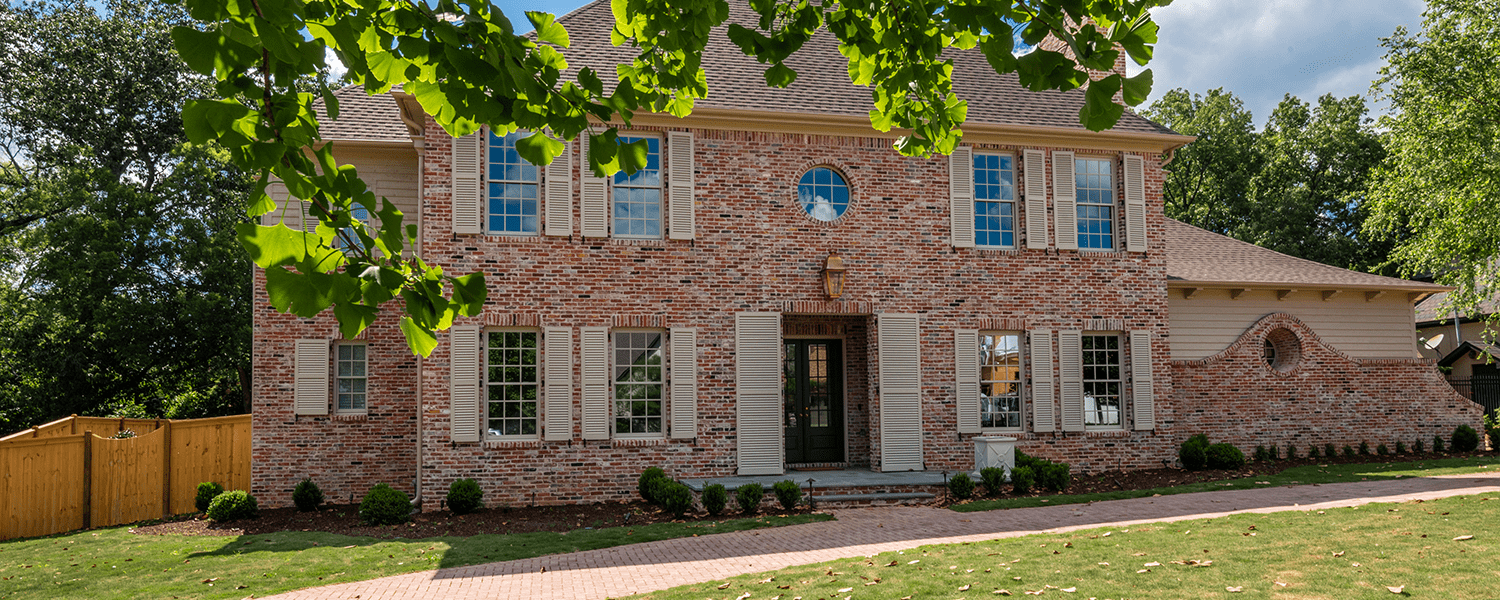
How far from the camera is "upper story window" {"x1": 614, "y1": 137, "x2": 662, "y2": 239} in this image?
12.8 metres

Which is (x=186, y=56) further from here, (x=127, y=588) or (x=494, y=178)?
(x=494, y=178)

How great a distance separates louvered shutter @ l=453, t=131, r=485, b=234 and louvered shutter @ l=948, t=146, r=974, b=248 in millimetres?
7219

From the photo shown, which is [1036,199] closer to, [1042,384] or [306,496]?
[1042,384]

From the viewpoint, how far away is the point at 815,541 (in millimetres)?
8930

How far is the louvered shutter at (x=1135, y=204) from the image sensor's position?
1434cm

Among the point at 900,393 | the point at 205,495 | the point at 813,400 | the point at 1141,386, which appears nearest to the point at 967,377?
the point at 900,393

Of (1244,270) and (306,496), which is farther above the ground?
(1244,270)

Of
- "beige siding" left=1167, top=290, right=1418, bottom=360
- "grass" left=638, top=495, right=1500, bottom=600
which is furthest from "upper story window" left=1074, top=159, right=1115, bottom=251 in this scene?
"grass" left=638, top=495, right=1500, bottom=600

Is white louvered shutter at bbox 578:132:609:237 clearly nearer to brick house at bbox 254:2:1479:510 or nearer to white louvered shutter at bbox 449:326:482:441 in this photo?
brick house at bbox 254:2:1479:510

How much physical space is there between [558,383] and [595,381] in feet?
1.71

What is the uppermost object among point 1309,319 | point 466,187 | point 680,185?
point 680,185

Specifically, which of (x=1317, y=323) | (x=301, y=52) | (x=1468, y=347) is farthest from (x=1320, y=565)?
(x=1468, y=347)

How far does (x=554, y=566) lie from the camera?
816cm

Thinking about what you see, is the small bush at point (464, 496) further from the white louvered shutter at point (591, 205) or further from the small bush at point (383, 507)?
the white louvered shutter at point (591, 205)
